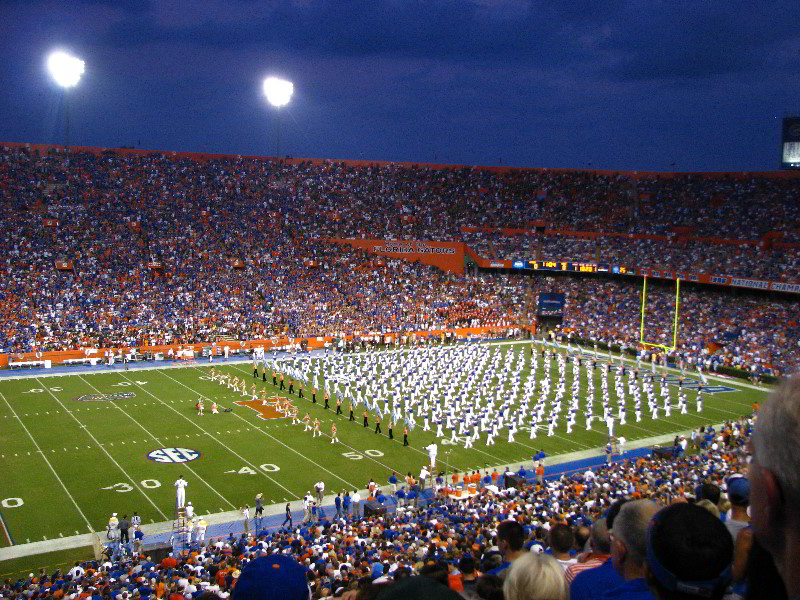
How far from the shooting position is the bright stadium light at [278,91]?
5328 centimetres

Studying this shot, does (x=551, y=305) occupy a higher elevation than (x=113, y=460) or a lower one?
higher

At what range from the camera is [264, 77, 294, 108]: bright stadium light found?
175 feet

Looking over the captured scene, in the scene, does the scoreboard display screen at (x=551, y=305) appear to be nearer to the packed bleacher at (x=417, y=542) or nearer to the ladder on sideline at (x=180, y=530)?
the packed bleacher at (x=417, y=542)

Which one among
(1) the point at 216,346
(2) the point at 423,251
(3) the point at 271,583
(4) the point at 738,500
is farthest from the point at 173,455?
(2) the point at 423,251

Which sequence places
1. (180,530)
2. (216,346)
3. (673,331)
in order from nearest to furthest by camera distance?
(180,530) → (216,346) → (673,331)

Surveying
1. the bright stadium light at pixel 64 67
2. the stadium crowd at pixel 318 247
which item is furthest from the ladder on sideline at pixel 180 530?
the bright stadium light at pixel 64 67

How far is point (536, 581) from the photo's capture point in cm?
270

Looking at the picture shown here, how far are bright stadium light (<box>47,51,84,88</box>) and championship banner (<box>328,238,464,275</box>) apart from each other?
733 inches

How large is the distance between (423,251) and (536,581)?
48120 millimetres

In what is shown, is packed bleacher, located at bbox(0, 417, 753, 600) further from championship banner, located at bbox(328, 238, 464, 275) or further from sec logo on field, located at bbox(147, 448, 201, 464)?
championship banner, located at bbox(328, 238, 464, 275)

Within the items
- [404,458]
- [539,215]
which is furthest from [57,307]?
[539,215]

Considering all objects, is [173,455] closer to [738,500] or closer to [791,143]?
[738,500]

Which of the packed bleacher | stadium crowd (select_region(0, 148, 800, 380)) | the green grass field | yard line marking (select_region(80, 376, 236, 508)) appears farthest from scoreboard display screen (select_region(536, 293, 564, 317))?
the packed bleacher

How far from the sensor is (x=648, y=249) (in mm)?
47812
